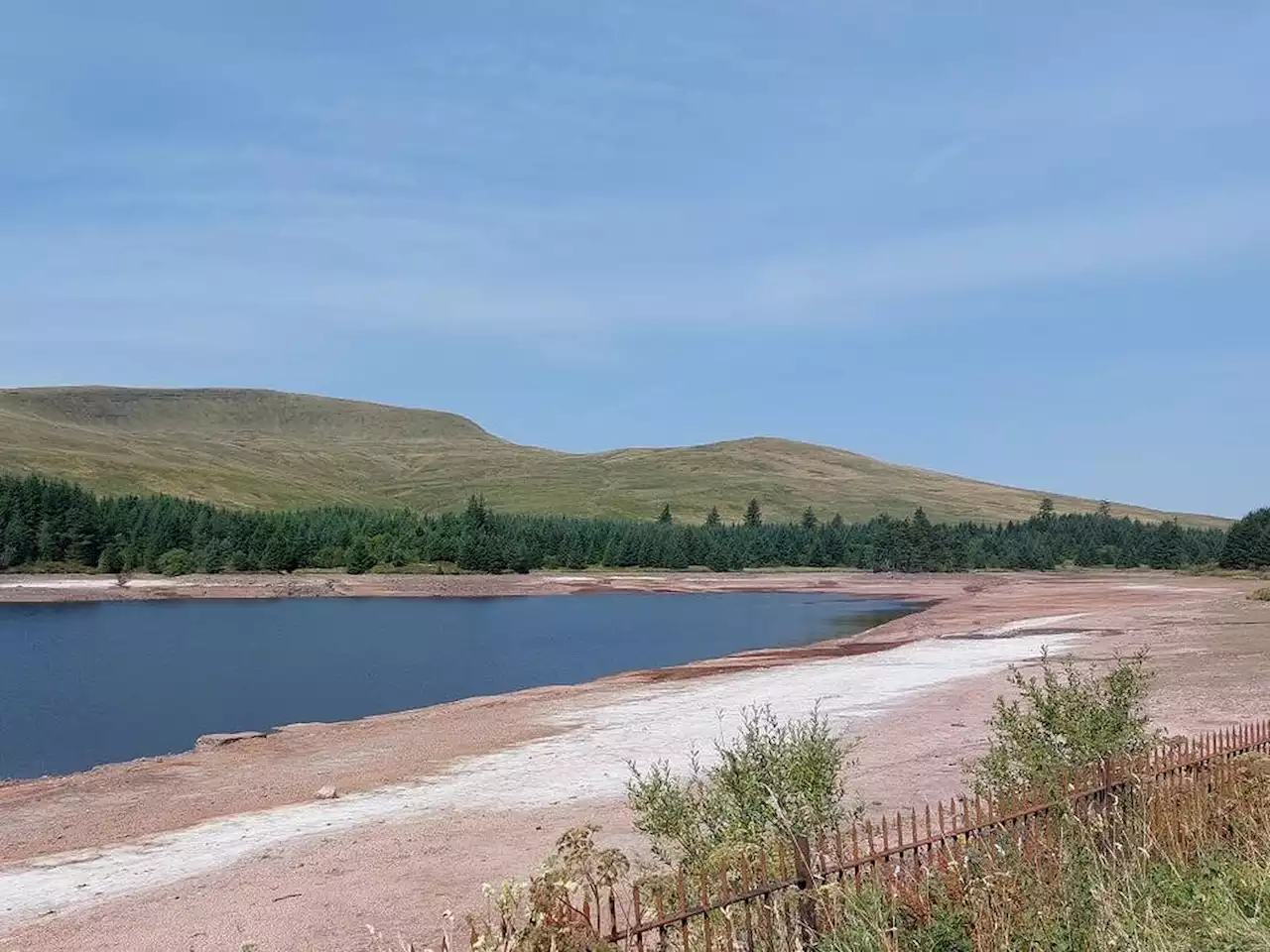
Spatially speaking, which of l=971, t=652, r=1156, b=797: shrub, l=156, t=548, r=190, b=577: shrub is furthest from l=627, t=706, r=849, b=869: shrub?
l=156, t=548, r=190, b=577: shrub

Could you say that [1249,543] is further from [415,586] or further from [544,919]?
[544,919]

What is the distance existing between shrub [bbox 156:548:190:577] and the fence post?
12515 centimetres

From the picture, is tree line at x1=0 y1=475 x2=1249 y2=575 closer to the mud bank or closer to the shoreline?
the shoreline

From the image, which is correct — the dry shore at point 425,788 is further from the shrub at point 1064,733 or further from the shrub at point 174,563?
the shrub at point 174,563

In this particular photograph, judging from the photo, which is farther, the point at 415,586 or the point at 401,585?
the point at 401,585

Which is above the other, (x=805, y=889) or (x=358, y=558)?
(x=358, y=558)

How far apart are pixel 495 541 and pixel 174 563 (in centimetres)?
3779

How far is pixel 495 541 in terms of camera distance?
137375 millimetres

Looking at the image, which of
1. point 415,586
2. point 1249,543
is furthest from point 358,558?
point 1249,543

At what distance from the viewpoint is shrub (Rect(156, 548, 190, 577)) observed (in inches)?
4774

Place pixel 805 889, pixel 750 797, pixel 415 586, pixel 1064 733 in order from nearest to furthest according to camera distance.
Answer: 1. pixel 805 889
2. pixel 750 797
3. pixel 1064 733
4. pixel 415 586

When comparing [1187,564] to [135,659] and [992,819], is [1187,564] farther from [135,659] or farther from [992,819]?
[992,819]

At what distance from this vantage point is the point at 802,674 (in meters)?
38.0

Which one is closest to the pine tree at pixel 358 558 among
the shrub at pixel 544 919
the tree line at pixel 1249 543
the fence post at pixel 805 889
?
the tree line at pixel 1249 543
